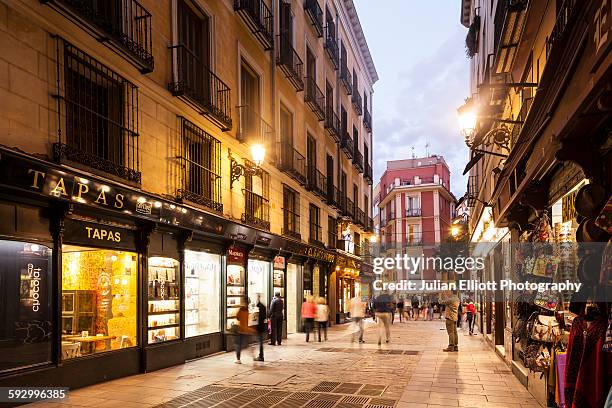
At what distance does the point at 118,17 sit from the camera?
998cm

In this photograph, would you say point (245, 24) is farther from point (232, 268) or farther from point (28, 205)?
point (28, 205)

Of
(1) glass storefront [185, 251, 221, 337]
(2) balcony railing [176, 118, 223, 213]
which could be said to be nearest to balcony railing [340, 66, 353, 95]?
(2) balcony railing [176, 118, 223, 213]

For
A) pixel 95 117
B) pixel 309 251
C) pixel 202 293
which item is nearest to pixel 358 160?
pixel 309 251

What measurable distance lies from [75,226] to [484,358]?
10.4 metres

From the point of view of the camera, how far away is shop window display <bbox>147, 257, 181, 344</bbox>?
11047 millimetres

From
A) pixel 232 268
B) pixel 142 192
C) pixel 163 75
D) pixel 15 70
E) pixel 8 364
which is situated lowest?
pixel 8 364

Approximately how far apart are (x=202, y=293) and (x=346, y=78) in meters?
20.0

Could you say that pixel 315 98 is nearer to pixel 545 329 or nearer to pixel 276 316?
pixel 276 316

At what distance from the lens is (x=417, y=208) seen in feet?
205

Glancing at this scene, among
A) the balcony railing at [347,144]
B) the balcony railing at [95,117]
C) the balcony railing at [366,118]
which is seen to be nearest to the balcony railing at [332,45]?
the balcony railing at [347,144]

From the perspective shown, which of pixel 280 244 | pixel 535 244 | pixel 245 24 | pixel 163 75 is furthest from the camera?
pixel 280 244

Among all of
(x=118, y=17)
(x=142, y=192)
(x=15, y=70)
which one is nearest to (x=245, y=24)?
(x=118, y=17)

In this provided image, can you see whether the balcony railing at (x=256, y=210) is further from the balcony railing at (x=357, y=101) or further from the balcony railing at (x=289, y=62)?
the balcony railing at (x=357, y=101)

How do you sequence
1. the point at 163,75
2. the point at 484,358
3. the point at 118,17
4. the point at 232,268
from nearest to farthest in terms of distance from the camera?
the point at 118,17 → the point at 163,75 → the point at 484,358 → the point at 232,268
